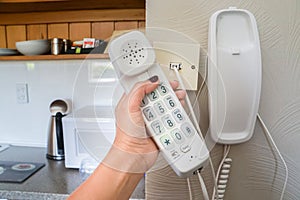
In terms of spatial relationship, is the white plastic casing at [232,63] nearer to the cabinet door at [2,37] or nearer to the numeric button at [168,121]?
the numeric button at [168,121]

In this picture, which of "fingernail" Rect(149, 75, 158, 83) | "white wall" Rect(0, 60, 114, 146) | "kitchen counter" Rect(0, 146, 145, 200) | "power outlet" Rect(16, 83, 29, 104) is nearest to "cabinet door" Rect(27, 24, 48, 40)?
"white wall" Rect(0, 60, 114, 146)

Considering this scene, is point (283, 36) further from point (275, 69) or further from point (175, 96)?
point (175, 96)

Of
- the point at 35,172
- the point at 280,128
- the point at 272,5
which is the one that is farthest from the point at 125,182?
the point at 35,172

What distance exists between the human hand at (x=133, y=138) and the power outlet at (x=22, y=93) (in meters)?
0.97

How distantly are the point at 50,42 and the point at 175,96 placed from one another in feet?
2.76

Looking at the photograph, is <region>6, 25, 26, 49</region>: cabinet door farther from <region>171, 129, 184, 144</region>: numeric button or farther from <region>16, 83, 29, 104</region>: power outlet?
<region>171, 129, 184, 144</region>: numeric button

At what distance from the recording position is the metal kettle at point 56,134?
104cm

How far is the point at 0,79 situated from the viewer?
1.24 m

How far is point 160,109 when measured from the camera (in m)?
0.42

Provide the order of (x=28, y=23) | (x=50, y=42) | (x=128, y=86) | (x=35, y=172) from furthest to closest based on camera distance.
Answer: (x=28, y=23) < (x=50, y=42) < (x=35, y=172) < (x=128, y=86)

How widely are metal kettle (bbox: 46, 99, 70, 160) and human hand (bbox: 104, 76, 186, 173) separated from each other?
27.1 inches

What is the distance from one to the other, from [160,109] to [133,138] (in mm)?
81

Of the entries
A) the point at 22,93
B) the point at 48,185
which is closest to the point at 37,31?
the point at 22,93

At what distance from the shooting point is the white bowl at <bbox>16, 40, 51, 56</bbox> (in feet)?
3.37
